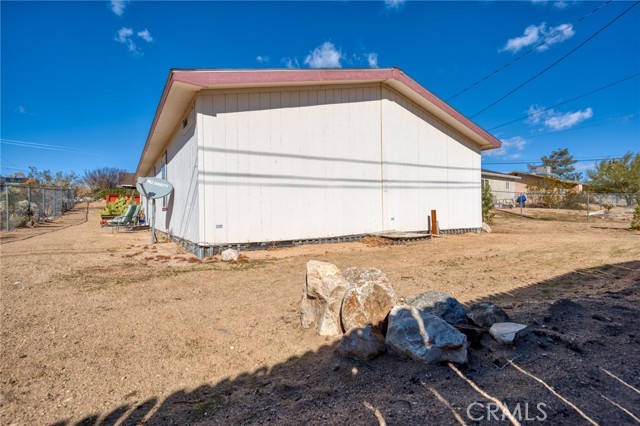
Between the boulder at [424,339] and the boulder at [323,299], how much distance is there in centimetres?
68

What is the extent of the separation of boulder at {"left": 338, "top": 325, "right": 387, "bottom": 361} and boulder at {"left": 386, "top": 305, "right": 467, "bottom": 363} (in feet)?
0.29

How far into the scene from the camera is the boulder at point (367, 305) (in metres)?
2.89

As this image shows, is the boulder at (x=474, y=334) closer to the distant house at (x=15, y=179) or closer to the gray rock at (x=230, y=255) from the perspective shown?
the gray rock at (x=230, y=255)

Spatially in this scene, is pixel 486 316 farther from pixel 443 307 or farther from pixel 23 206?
pixel 23 206

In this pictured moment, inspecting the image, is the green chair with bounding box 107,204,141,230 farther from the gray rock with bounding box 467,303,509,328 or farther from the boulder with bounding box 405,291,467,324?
the gray rock with bounding box 467,303,509,328

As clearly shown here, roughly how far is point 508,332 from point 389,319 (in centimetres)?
93

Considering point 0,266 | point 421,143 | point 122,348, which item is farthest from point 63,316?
point 421,143

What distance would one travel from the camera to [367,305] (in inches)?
115

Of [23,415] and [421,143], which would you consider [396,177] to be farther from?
[23,415]

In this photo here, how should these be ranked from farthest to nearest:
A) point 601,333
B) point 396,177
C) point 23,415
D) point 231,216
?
point 396,177 → point 231,216 → point 601,333 → point 23,415

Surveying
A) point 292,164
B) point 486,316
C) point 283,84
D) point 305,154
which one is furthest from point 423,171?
point 486,316

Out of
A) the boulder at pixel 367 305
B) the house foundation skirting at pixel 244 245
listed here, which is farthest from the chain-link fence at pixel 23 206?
the boulder at pixel 367 305

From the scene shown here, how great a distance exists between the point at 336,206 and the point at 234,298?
538cm

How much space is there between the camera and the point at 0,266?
19.3 feet
